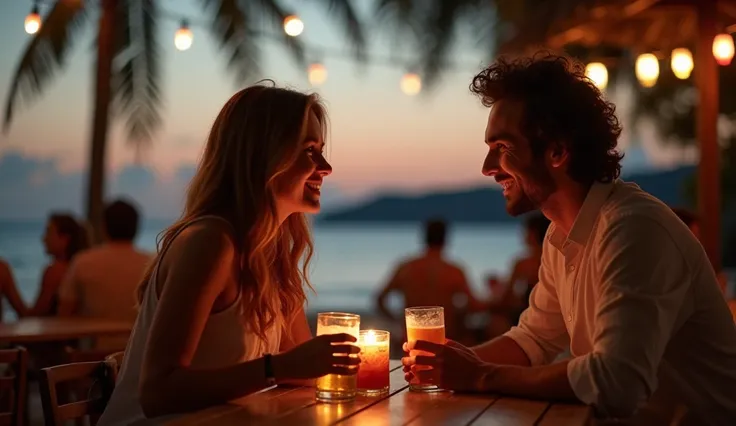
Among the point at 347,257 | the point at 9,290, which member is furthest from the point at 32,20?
the point at 347,257

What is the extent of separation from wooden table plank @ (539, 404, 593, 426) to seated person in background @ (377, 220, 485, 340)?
4.67m

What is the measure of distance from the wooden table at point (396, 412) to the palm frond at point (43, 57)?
330 inches

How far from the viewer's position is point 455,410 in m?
1.99

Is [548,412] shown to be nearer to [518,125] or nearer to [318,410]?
[318,410]

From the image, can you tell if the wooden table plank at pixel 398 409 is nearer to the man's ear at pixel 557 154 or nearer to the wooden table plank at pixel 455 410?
the wooden table plank at pixel 455 410

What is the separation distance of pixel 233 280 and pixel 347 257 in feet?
135

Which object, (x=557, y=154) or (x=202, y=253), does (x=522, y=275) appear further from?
(x=202, y=253)

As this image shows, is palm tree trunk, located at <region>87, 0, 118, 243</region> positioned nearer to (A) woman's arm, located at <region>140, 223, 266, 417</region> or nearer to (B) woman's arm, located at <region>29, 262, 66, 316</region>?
(B) woman's arm, located at <region>29, 262, 66, 316</region>

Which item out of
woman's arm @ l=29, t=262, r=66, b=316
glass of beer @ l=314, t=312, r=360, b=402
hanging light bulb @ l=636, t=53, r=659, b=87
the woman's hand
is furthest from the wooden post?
the woman's hand

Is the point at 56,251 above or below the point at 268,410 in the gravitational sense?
above

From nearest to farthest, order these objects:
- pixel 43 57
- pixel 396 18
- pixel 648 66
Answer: pixel 648 66 → pixel 43 57 → pixel 396 18

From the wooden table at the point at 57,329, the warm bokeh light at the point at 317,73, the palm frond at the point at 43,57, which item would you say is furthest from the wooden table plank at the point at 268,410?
the palm frond at the point at 43,57

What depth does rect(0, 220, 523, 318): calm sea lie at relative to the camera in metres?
27.3

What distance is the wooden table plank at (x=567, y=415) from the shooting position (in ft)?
6.08
